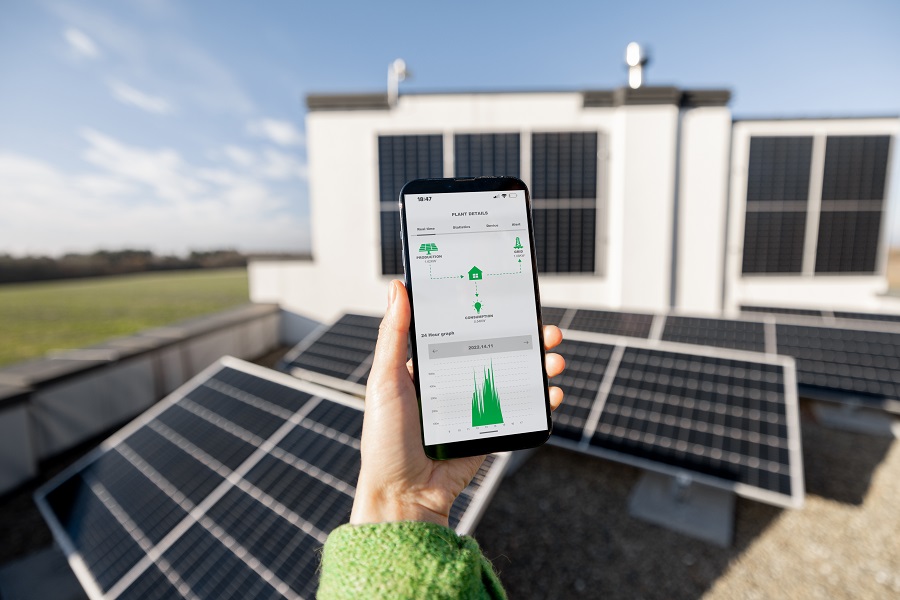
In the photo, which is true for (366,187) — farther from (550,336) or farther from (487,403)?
(487,403)

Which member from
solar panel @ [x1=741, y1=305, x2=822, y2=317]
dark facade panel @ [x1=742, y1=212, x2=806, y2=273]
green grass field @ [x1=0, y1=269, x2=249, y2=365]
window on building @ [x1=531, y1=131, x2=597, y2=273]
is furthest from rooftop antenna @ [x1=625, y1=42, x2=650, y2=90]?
green grass field @ [x1=0, y1=269, x2=249, y2=365]

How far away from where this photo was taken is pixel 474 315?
5.59 ft

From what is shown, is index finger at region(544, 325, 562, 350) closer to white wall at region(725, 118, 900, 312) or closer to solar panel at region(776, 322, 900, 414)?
solar panel at region(776, 322, 900, 414)

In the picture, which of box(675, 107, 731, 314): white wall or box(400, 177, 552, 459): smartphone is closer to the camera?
box(400, 177, 552, 459): smartphone

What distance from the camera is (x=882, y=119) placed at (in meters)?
9.55

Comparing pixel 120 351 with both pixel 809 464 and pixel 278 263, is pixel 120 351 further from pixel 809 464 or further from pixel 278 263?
pixel 809 464

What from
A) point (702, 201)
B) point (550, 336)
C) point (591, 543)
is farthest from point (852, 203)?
point (550, 336)

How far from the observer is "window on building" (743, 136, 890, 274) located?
382 inches

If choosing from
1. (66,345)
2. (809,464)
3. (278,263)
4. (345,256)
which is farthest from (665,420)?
(66,345)

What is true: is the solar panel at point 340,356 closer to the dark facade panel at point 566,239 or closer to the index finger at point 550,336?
the index finger at point 550,336

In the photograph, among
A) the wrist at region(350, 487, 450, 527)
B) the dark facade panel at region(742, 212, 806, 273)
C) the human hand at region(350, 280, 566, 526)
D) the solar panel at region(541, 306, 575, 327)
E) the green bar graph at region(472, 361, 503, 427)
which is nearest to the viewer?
the wrist at region(350, 487, 450, 527)

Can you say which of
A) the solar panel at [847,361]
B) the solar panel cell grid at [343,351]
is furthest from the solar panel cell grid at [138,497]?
the solar panel at [847,361]

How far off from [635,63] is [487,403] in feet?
35.6

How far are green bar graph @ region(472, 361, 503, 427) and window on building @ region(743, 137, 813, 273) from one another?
36.0 feet
